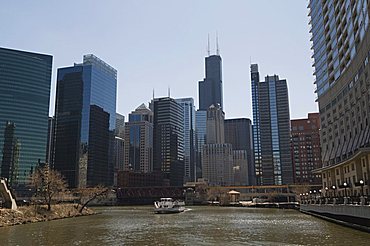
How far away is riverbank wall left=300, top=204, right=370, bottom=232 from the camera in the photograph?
47.7m

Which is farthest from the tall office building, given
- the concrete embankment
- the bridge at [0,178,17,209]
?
the bridge at [0,178,17,209]

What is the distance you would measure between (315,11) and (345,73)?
1536 inches

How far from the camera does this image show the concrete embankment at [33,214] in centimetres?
6906

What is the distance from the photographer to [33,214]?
78.8 meters

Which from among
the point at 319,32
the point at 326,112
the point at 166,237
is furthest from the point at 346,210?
the point at 319,32

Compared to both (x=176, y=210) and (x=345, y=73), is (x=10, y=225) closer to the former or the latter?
(x=176, y=210)

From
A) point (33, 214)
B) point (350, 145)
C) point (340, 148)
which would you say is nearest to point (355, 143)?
point (350, 145)

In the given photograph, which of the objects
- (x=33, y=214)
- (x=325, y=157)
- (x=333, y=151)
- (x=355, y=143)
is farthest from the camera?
(x=325, y=157)

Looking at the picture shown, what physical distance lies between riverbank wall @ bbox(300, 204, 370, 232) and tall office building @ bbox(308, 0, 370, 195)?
11.6m

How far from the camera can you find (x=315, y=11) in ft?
417

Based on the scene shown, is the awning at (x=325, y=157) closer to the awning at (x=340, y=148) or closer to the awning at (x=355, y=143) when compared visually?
the awning at (x=340, y=148)

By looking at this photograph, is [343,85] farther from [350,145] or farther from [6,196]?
[6,196]

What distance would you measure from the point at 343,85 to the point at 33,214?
77482 mm

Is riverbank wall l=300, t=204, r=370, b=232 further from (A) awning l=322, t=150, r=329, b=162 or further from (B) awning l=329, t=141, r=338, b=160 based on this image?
(A) awning l=322, t=150, r=329, b=162
